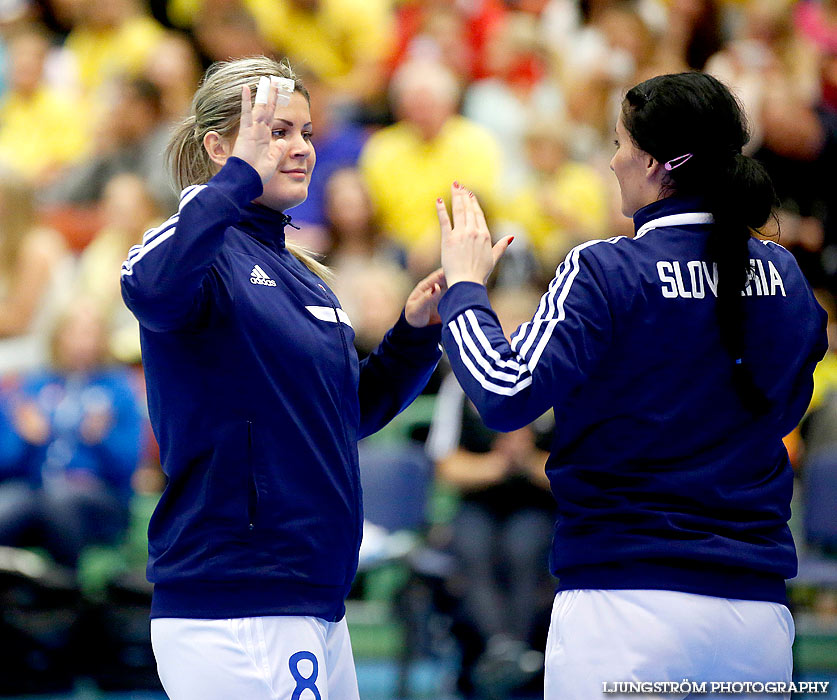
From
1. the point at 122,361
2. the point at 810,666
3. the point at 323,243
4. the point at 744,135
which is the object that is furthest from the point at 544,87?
the point at 744,135

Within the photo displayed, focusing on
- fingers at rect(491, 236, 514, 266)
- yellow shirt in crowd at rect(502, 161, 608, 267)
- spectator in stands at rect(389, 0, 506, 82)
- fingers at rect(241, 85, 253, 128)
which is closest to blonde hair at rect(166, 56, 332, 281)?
fingers at rect(241, 85, 253, 128)

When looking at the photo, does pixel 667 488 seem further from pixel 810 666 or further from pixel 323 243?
pixel 323 243

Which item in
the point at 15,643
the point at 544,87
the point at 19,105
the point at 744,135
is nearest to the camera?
the point at 744,135

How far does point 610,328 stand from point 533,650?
309 cm

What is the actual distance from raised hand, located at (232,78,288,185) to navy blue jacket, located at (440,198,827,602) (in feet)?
1.52

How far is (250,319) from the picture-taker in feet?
7.64

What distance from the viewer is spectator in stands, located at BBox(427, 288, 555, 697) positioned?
4934 millimetres

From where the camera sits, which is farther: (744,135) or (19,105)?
(19,105)

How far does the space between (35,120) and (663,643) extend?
24.2 feet

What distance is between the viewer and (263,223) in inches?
101

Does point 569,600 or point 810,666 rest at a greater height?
point 569,600

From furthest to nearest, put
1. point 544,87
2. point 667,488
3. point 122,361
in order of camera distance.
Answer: point 544,87
point 122,361
point 667,488

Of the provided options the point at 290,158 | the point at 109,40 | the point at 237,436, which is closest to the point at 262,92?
the point at 290,158

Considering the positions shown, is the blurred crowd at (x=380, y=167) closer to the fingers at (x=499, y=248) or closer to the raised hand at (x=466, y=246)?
the fingers at (x=499, y=248)
